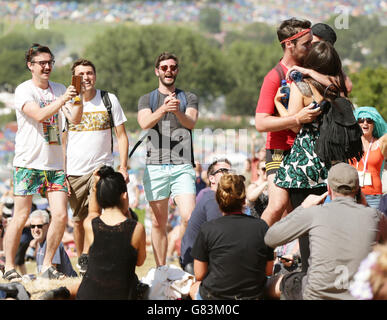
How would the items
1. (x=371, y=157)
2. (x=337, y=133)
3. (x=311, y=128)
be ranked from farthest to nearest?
1. (x=371, y=157)
2. (x=311, y=128)
3. (x=337, y=133)

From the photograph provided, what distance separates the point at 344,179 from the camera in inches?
195

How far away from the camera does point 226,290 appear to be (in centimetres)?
521

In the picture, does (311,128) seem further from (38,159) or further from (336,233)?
(38,159)

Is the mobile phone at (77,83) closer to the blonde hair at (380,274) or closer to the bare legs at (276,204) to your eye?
the bare legs at (276,204)

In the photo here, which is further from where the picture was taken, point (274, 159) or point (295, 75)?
point (274, 159)

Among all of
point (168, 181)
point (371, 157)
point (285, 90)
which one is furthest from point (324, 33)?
point (168, 181)

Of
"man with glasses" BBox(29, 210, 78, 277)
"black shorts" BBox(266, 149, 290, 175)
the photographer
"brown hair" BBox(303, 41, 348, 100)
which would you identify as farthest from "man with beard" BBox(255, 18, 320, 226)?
"man with glasses" BBox(29, 210, 78, 277)

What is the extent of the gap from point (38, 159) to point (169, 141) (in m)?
1.43

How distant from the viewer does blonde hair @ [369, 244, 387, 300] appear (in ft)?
11.4

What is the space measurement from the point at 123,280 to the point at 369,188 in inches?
141

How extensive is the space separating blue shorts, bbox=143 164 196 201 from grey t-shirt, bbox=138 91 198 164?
75mm

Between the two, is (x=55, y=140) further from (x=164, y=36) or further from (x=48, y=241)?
(x=164, y=36)

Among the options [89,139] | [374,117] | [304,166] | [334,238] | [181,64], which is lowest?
[334,238]
